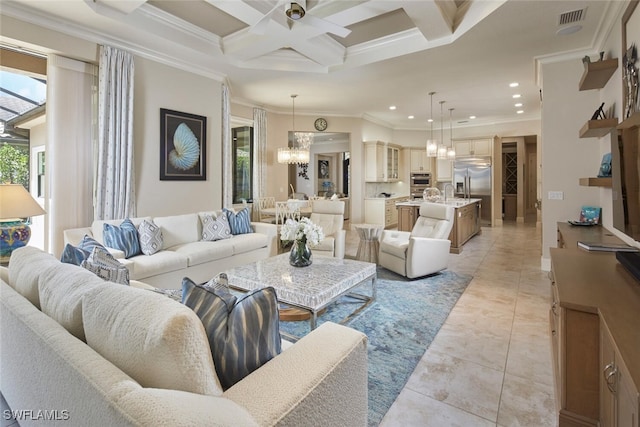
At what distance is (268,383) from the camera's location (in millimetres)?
978

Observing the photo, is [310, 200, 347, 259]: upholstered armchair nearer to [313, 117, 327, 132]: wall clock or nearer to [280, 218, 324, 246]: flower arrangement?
[280, 218, 324, 246]: flower arrangement

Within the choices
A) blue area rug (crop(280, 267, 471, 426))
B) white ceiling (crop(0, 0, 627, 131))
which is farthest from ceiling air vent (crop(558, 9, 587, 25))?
blue area rug (crop(280, 267, 471, 426))

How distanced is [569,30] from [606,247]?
271 centimetres

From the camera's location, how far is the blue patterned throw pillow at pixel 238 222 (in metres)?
4.80

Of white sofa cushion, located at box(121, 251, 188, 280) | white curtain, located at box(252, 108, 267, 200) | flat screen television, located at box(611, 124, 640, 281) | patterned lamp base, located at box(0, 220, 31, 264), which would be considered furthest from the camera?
white curtain, located at box(252, 108, 267, 200)

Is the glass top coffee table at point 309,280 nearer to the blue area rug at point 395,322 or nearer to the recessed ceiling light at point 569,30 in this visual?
the blue area rug at point 395,322

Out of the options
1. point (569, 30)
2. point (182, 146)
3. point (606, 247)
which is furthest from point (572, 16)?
point (182, 146)

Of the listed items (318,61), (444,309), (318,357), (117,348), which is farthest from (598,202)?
(117,348)

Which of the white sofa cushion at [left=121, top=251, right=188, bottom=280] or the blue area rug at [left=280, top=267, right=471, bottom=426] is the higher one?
the white sofa cushion at [left=121, top=251, right=188, bottom=280]

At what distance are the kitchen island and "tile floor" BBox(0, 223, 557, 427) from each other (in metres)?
1.75

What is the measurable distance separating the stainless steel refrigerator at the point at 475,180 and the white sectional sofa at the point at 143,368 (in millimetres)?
9045

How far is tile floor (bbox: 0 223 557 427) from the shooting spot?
1.76m

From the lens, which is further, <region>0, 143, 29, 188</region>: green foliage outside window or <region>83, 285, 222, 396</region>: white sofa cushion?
<region>0, 143, 29, 188</region>: green foliage outside window

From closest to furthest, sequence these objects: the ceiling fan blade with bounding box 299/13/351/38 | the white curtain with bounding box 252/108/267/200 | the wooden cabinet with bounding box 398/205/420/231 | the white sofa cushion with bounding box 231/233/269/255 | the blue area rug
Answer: the blue area rug, the ceiling fan blade with bounding box 299/13/351/38, the white sofa cushion with bounding box 231/233/269/255, the wooden cabinet with bounding box 398/205/420/231, the white curtain with bounding box 252/108/267/200
